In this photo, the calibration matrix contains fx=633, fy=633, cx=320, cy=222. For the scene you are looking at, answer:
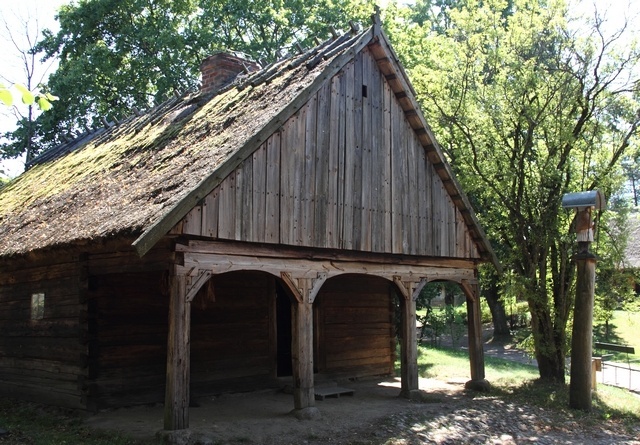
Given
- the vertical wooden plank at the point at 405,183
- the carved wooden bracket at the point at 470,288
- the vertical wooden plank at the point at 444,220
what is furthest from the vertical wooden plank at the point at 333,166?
the carved wooden bracket at the point at 470,288

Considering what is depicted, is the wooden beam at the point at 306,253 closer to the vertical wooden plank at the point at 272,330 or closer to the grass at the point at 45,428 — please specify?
the vertical wooden plank at the point at 272,330

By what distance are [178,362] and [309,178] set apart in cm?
371

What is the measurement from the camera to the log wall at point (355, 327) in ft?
46.3

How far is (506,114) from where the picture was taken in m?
14.5

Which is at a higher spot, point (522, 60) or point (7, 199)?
point (522, 60)

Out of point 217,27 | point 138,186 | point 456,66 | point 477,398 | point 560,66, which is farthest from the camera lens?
point 217,27

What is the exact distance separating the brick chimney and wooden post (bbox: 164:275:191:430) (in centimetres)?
811

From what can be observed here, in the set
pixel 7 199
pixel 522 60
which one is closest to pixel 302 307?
pixel 522 60

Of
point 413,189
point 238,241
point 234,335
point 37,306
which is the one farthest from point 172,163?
point 413,189

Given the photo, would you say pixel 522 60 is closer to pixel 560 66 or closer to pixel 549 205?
pixel 560 66

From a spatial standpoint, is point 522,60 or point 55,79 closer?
point 522,60

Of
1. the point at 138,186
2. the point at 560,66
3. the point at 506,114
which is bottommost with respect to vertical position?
the point at 138,186

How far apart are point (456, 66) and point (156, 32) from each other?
1594cm

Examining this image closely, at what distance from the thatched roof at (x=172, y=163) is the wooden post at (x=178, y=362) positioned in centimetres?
106
